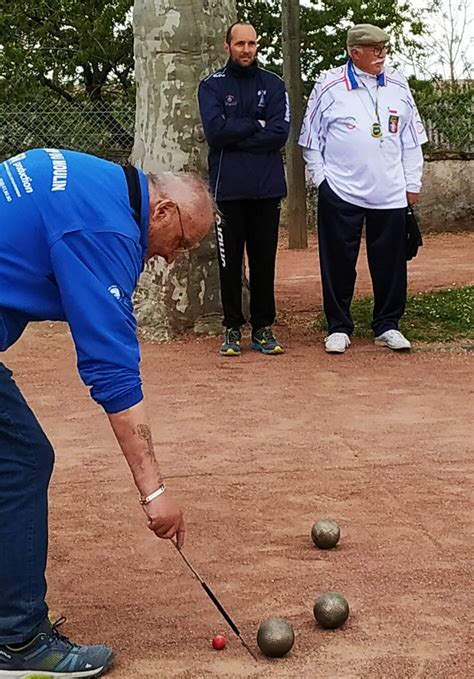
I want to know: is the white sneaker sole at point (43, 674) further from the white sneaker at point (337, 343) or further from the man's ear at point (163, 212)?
the white sneaker at point (337, 343)

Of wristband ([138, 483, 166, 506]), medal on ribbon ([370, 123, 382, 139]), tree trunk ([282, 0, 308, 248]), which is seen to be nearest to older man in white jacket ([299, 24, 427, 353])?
medal on ribbon ([370, 123, 382, 139])

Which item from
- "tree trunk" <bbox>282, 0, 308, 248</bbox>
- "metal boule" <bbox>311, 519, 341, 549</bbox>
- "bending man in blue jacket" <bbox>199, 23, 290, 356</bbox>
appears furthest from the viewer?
"tree trunk" <bbox>282, 0, 308, 248</bbox>

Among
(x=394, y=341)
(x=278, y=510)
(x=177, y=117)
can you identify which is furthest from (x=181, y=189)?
(x=177, y=117)

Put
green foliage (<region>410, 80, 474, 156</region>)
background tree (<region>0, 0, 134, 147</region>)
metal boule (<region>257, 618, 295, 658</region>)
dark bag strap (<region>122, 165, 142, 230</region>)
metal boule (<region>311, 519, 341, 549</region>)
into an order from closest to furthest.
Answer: dark bag strap (<region>122, 165, 142, 230</region>), metal boule (<region>257, 618, 295, 658</region>), metal boule (<region>311, 519, 341, 549</region>), green foliage (<region>410, 80, 474, 156</region>), background tree (<region>0, 0, 134, 147</region>)

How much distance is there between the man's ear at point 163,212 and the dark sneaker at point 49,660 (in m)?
1.40

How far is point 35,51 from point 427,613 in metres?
20.2

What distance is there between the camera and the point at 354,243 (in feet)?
30.0

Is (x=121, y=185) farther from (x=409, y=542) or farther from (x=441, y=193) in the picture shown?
(x=441, y=193)

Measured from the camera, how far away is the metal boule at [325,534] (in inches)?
197

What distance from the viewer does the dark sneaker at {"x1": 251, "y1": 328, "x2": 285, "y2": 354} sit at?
9.19 meters

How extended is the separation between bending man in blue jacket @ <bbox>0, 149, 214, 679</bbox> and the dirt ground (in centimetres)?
41

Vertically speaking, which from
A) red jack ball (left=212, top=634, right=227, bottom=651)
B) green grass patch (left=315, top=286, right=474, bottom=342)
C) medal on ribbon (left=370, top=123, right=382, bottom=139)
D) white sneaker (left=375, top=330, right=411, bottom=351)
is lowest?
green grass patch (left=315, top=286, right=474, bottom=342)

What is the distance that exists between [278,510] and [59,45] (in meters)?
19.2

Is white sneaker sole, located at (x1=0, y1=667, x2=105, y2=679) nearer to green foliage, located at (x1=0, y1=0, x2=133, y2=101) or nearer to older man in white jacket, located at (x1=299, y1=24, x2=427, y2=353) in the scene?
older man in white jacket, located at (x1=299, y1=24, x2=427, y2=353)
